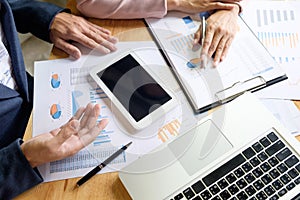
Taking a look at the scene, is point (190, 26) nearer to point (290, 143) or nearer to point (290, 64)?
point (290, 64)

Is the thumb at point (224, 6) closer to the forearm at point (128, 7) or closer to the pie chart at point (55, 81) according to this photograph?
the forearm at point (128, 7)

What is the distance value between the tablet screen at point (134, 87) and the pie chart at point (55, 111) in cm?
10

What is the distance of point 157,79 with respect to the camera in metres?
0.72

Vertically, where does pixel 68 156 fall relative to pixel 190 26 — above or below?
below

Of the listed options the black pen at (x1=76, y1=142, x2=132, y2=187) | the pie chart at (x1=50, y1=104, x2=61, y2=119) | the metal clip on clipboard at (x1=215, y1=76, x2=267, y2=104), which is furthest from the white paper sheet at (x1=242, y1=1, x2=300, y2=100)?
the pie chart at (x1=50, y1=104, x2=61, y2=119)

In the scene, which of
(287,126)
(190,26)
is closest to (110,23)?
(190,26)

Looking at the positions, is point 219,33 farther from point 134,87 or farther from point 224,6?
point 134,87

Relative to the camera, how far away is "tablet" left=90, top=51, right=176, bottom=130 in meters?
0.68

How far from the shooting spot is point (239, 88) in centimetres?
72

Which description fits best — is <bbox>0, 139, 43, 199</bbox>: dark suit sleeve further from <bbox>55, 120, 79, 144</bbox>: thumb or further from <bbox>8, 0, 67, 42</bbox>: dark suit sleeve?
<bbox>8, 0, 67, 42</bbox>: dark suit sleeve

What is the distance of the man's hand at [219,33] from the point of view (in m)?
0.78

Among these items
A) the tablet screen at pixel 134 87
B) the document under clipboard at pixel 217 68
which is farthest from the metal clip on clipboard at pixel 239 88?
the tablet screen at pixel 134 87

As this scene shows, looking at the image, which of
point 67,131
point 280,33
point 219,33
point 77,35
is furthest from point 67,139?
point 280,33

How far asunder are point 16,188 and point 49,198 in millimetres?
59
